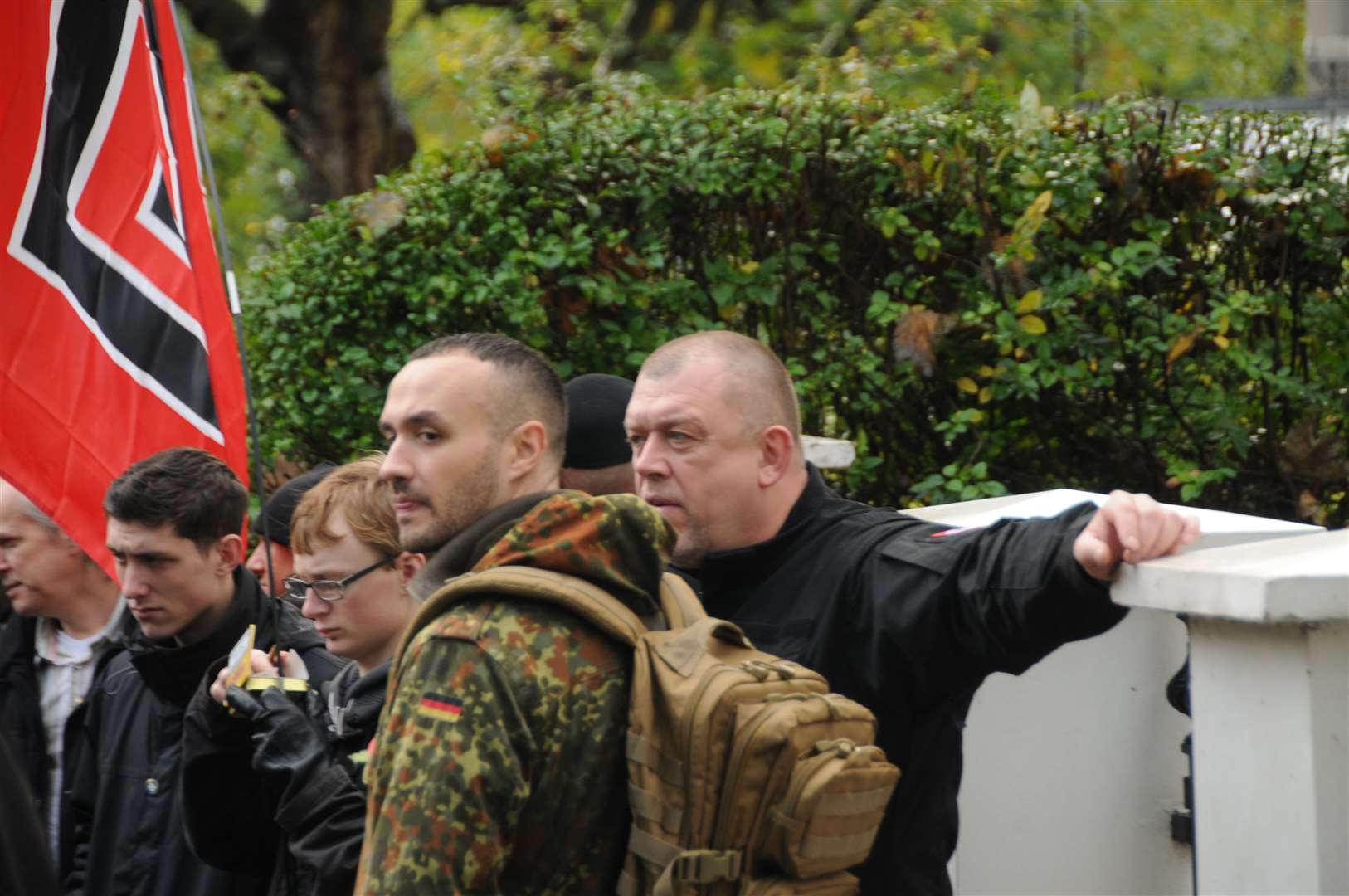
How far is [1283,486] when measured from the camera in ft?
17.9

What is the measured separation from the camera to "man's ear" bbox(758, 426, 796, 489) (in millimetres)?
3027

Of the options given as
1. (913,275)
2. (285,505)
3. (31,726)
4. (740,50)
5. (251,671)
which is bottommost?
(31,726)

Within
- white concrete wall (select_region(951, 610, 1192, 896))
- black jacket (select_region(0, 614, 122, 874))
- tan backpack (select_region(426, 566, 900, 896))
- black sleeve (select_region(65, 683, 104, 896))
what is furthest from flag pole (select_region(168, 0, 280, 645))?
white concrete wall (select_region(951, 610, 1192, 896))

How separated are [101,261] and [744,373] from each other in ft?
6.06

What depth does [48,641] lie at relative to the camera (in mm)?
4066

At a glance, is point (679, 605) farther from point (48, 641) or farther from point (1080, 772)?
point (48, 641)

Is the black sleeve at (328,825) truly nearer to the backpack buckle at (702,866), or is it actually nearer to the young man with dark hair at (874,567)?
the young man with dark hair at (874,567)

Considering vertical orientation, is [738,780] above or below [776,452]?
below

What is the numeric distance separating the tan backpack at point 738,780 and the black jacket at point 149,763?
57.6 inches

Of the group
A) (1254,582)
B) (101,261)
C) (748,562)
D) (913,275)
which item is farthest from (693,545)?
(913,275)

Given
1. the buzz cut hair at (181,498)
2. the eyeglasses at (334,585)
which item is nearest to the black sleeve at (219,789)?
the eyeglasses at (334,585)

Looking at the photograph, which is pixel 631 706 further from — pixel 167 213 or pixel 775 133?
pixel 775 133

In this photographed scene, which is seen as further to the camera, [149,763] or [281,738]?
[149,763]

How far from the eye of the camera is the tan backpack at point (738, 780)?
84.0 inches
